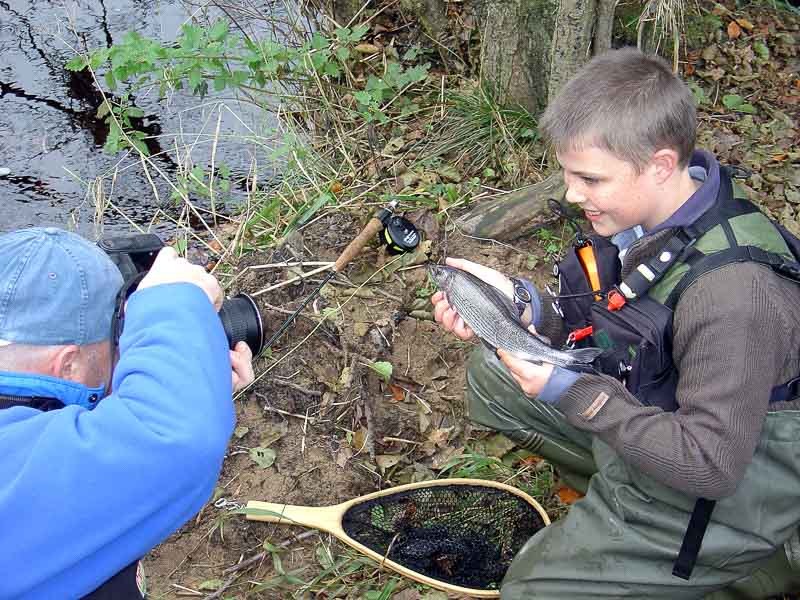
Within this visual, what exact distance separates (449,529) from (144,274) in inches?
74.5

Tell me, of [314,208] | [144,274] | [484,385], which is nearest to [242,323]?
[144,274]

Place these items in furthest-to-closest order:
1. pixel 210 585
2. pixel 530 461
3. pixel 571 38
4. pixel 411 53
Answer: pixel 411 53, pixel 571 38, pixel 530 461, pixel 210 585

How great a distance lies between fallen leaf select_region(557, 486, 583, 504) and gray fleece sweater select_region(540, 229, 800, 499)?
3.62 ft

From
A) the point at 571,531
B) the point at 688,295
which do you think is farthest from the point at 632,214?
the point at 571,531

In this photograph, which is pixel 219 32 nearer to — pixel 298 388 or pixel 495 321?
pixel 298 388

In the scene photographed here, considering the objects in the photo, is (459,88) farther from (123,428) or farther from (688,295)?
(123,428)

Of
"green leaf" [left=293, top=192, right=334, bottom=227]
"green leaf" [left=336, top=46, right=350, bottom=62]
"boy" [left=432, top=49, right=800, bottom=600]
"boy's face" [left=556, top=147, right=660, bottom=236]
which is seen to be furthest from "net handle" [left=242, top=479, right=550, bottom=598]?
"green leaf" [left=336, top=46, right=350, bottom=62]

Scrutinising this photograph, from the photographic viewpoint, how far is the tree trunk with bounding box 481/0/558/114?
502 cm

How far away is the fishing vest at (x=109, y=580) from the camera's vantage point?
77.0 inches

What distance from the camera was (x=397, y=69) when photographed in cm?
582

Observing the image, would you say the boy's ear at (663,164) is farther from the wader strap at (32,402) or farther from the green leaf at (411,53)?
the green leaf at (411,53)

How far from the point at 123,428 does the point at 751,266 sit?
1.88 m

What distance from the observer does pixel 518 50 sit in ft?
16.8

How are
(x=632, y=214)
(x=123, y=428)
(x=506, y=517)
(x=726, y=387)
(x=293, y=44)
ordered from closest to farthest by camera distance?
1. (x=123, y=428)
2. (x=726, y=387)
3. (x=632, y=214)
4. (x=506, y=517)
5. (x=293, y=44)
